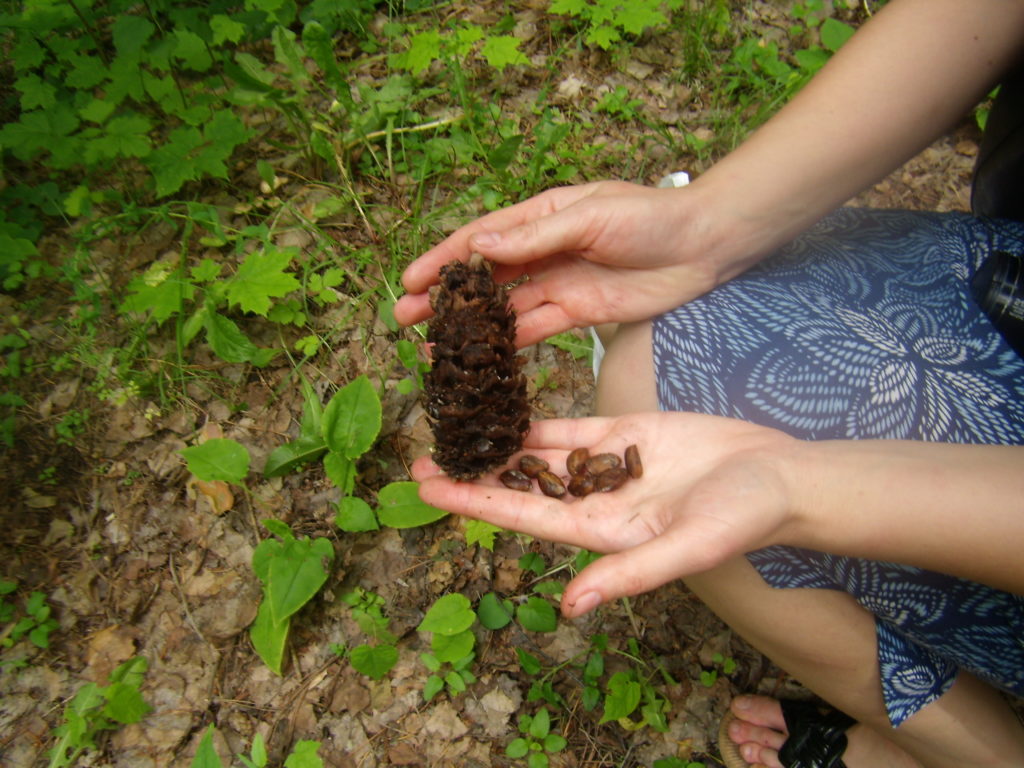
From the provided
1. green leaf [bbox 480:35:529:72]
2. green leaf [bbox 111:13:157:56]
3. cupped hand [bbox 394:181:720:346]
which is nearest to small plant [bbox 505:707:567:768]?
cupped hand [bbox 394:181:720:346]

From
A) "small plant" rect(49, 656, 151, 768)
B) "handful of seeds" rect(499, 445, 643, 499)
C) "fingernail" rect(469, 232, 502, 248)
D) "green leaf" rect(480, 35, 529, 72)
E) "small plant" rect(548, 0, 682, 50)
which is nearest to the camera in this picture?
"handful of seeds" rect(499, 445, 643, 499)

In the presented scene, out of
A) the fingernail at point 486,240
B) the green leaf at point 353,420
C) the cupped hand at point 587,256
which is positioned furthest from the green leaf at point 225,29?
the fingernail at point 486,240

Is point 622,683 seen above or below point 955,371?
below

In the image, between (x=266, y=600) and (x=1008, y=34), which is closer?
(x=1008, y=34)

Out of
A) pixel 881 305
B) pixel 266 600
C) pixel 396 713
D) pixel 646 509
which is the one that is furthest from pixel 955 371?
pixel 266 600

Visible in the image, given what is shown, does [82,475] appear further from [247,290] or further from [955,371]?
[955,371]

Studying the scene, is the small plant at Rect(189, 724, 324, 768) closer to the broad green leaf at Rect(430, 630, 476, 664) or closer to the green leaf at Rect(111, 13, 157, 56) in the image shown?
the broad green leaf at Rect(430, 630, 476, 664)
